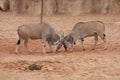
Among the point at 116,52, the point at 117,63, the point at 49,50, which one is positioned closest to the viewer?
the point at 117,63

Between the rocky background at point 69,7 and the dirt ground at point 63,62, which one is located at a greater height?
the dirt ground at point 63,62

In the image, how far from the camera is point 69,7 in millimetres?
30734

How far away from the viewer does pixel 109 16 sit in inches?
1151

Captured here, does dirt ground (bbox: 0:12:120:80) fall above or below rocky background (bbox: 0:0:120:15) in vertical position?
above

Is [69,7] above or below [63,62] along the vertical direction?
below

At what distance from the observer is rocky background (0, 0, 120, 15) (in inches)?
1186

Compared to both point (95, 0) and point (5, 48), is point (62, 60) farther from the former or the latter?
point (95, 0)

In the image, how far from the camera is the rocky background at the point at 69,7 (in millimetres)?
30125

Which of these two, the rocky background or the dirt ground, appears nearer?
the dirt ground

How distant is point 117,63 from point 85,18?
15164mm

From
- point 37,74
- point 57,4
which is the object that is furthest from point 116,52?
point 57,4

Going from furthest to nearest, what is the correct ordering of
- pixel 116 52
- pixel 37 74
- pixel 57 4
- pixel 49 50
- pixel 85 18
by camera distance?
pixel 57 4
pixel 85 18
pixel 49 50
pixel 116 52
pixel 37 74

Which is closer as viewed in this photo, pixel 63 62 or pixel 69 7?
pixel 63 62

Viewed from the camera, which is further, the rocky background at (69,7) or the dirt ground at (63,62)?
the rocky background at (69,7)
